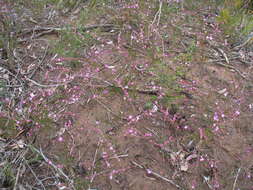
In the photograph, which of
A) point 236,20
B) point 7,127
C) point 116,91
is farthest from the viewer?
point 236,20

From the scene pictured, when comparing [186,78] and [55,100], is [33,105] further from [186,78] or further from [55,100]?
[186,78]

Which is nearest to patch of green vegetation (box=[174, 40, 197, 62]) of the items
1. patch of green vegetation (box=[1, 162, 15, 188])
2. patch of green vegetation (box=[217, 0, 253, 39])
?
patch of green vegetation (box=[217, 0, 253, 39])

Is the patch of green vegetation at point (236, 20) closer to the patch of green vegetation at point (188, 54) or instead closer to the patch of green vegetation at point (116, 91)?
the patch of green vegetation at point (188, 54)

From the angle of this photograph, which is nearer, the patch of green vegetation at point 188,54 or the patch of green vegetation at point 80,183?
the patch of green vegetation at point 80,183

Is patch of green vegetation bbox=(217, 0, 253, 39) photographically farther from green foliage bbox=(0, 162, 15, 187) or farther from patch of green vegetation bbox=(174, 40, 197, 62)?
green foliage bbox=(0, 162, 15, 187)

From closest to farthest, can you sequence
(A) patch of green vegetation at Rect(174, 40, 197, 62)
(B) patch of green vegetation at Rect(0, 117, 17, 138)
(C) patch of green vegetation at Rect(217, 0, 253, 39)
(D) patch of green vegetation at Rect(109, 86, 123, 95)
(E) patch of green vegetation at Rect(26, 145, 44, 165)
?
(E) patch of green vegetation at Rect(26, 145, 44, 165) → (B) patch of green vegetation at Rect(0, 117, 17, 138) → (D) patch of green vegetation at Rect(109, 86, 123, 95) → (A) patch of green vegetation at Rect(174, 40, 197, 62) → (C) patch of green vegetation at Rect(217, 0, 253, 39)

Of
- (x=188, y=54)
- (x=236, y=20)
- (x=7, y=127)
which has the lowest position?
(x=7, y=127)

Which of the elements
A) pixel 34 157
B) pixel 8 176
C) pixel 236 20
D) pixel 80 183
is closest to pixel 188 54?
pixel 236 20

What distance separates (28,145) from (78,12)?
95.7 inches

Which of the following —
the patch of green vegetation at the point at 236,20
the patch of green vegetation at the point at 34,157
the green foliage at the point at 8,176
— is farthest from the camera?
the patch of green vegetation at the point at 236,20

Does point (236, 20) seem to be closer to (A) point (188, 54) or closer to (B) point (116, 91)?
(A) point (188, 54)

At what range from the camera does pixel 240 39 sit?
11.1 ft

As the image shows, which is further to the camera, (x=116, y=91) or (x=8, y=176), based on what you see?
(x=116, y=91)

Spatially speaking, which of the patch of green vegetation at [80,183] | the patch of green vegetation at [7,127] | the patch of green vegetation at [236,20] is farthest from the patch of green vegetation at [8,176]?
the patch of green vegetation at [236,20]
